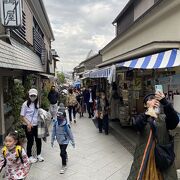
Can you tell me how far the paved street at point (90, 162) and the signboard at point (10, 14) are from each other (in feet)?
12.8

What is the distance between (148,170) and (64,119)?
295cm

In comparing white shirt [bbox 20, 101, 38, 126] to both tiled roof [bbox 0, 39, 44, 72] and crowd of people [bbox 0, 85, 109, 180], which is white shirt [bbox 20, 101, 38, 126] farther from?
tiled roof [bbox 0, 39, 44, 72]

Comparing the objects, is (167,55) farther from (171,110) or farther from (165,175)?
(165,175)

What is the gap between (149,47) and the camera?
231 inches

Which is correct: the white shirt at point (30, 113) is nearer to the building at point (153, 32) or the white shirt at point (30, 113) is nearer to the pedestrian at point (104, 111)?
the building at point (153, 32)

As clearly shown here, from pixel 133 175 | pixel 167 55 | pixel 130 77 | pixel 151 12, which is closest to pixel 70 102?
pixel 130 77

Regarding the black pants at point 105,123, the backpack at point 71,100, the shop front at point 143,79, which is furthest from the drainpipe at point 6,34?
the backpack at point 71,100

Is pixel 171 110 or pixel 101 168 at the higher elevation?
pixel 171 110

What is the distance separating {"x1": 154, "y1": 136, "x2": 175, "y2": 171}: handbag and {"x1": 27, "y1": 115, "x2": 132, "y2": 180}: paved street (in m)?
2.29

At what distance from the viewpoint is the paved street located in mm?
5520

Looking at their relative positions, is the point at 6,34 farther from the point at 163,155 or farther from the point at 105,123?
the point at 163,155

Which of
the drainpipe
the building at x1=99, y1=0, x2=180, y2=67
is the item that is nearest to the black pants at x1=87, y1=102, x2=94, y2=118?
the building at x1=99, y1=0, x2=180, y2=67

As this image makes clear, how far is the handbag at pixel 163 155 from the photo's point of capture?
3234mm

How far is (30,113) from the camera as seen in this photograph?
20.4 ft
